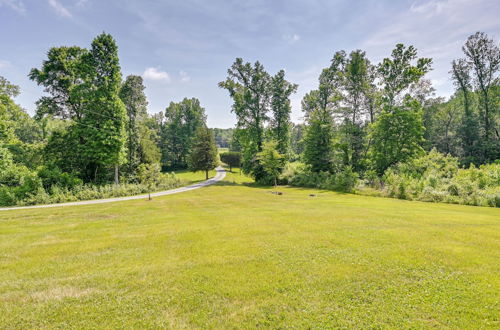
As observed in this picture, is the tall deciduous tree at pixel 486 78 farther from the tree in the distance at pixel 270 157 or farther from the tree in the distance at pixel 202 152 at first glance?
the tree in the distance at pixel 202 152

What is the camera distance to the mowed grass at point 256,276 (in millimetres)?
3893

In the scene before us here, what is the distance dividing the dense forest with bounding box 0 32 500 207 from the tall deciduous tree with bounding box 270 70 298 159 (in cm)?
16

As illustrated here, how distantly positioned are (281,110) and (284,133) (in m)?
3.75

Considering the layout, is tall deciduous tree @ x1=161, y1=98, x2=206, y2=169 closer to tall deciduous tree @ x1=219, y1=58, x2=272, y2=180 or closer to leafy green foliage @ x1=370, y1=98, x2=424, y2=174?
tall deciduous tree @ x1=219, y1=58, x2=272, y2=180

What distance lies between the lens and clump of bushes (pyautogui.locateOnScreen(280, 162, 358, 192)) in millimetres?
23516

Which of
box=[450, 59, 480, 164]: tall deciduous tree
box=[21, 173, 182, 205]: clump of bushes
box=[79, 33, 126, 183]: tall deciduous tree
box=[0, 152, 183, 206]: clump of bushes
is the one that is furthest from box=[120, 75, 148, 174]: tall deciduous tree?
box=[450, 59, 480, 164]: tall deciduous tree

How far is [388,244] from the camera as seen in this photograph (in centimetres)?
689

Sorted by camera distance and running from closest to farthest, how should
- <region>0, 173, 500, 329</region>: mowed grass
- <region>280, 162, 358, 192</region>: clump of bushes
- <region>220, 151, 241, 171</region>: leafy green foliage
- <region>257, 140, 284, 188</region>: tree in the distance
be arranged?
1. <region>0, 173, 500, 329</region>: mowed grass
2. <region>280, 162, 358, 192</region>: clump of bushes
3. <region>257, 140, 284, 188</region>: tree in the distance
4. <region>220, 151, 241, 171</region>: leafy green foliage

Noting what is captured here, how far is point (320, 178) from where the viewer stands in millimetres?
27500

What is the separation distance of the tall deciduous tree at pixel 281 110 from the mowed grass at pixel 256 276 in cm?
2670

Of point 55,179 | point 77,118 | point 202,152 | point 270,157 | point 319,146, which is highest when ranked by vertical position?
point 77,118

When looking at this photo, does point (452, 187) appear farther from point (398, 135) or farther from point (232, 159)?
point (232, 159)

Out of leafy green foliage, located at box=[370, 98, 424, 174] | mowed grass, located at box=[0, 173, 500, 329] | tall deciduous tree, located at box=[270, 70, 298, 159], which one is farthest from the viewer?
tall deciduous tree, located at box=[270, 70, 298, 159]

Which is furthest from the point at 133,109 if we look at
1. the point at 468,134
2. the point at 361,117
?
the point at 468,134
